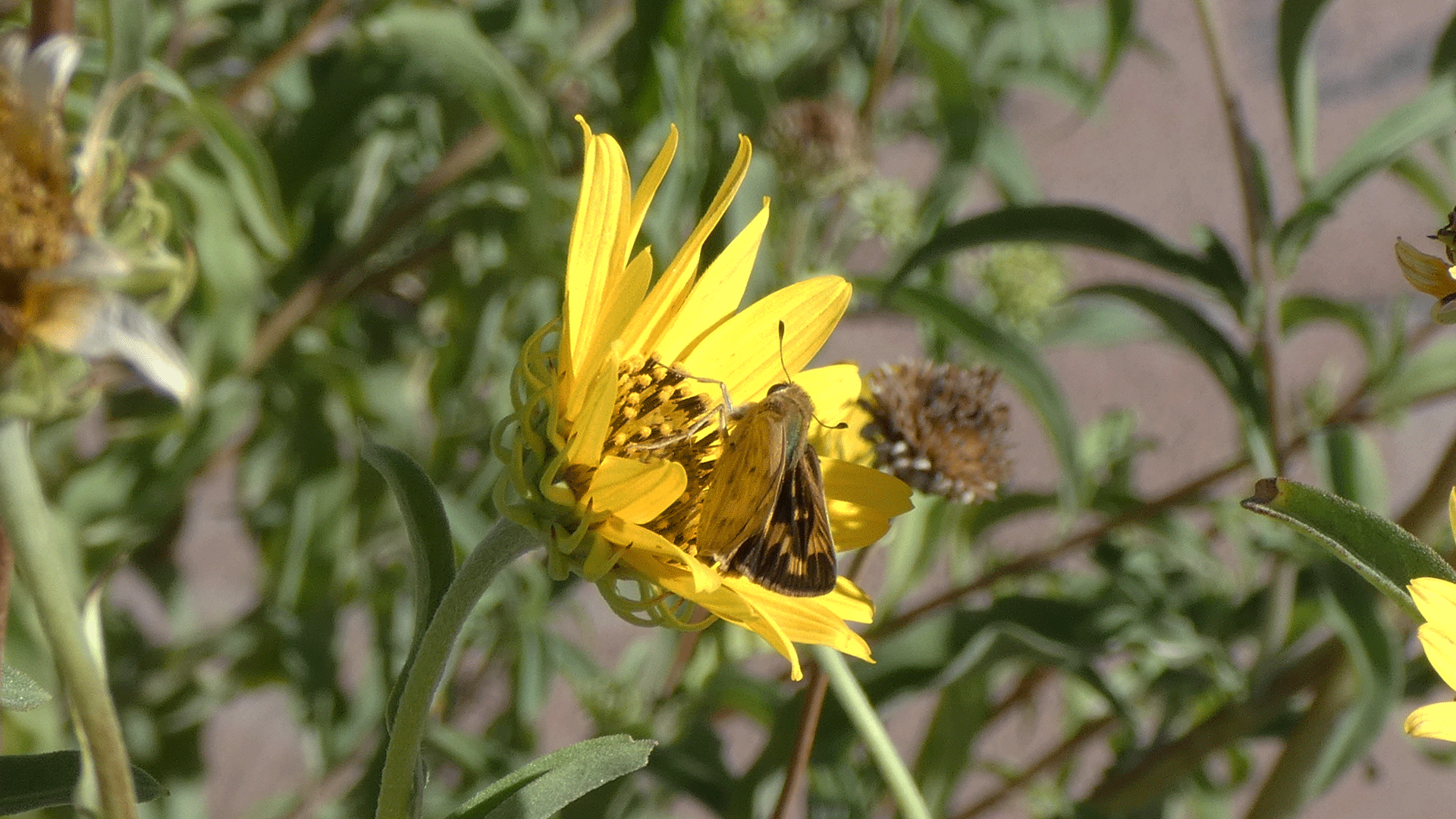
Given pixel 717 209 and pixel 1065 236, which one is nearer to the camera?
pixel 717 209

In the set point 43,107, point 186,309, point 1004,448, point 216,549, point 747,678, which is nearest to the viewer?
point 43,107

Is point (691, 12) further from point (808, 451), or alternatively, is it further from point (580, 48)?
point (808, 451)

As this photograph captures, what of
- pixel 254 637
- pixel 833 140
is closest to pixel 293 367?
pixel 254 637

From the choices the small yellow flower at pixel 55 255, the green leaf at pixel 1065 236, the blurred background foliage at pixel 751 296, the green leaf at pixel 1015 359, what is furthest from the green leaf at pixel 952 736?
the small yellow flower at pixel 55 255

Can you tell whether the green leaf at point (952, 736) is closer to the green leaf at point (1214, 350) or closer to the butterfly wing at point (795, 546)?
the green leaf at point (1214, 350)

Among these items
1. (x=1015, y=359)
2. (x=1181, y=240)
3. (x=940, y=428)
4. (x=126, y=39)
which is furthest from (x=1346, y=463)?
(x=1181, y=240)

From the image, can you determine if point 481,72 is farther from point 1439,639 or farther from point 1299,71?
point 1439,639

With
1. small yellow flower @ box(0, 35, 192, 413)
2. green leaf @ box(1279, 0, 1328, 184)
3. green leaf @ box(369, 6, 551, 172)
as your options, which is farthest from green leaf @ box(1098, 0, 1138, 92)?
small yellow flower @ box(0, 35, 192, 413)
